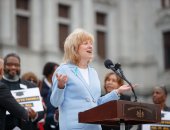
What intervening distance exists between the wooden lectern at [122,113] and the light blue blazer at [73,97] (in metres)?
0.17

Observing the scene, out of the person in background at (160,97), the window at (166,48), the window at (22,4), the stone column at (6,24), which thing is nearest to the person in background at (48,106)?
the person in background at (160,97)

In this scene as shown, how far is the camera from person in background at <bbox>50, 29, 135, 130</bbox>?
175 inches

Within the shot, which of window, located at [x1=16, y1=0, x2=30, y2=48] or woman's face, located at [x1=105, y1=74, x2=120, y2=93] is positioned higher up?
window, located at [x1=16, y1=0, x2=30, y2=48]

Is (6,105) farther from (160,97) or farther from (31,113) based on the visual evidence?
(160,97)

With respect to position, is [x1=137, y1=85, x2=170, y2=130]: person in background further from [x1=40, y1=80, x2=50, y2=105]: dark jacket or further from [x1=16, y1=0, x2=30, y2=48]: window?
[x1=16, y1=0, x2=30, y2=48]: window

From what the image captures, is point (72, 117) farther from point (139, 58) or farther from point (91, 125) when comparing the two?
point (139, 58)

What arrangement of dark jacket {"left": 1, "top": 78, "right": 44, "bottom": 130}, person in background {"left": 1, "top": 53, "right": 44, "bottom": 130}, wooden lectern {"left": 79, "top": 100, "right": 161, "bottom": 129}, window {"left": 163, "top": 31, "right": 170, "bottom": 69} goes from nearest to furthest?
wooden lectern {"left": 79, "top": 100, "right": 161, "bottom": 129} < dark jacket {"left": 1, "top": 78, "right": 44, "bottom": 130} < person in background {"left": 1, "top": 53, "right": 44, "bottom": 130} < window {"left": 163, "top": 31, "right": 170, "bottom": 69}

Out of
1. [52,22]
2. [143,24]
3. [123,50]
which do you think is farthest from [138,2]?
[52,22]

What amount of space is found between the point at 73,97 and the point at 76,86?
110mm

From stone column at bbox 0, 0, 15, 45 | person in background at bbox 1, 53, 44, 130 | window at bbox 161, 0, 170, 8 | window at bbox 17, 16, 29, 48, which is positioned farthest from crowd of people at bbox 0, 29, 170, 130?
window at bbox 161, 0, 170, 8

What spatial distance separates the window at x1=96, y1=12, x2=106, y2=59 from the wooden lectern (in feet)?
62.9

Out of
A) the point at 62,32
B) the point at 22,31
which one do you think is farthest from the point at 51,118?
the point at 62,32

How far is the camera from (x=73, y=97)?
4539 millimetres

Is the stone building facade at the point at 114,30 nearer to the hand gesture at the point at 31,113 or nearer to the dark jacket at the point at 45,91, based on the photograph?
the dark jacket at the point at 45,91
